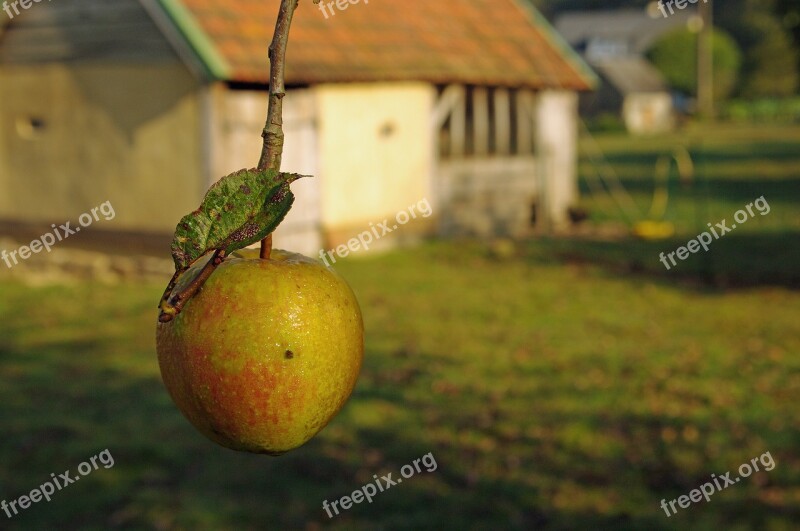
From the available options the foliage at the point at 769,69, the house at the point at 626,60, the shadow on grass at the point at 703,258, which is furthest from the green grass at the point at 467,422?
the foliage at the point at 769,69

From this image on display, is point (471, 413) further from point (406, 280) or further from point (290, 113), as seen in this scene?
point (290, 113)

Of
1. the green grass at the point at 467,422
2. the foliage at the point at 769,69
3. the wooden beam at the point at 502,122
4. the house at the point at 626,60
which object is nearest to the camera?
the green grass at the point at 467,422

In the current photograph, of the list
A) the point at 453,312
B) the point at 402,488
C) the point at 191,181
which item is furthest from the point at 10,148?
the point at 402,488

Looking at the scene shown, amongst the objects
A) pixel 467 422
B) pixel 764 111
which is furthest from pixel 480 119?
pixel 764 111

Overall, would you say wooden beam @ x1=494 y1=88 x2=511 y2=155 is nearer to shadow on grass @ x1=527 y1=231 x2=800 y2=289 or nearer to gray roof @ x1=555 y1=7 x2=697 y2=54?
shadow on grass @ x1=527 y1=231 x2=800 y2=289

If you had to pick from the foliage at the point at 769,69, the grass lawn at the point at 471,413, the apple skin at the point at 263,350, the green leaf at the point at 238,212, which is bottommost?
the foliage at the point at 769,69

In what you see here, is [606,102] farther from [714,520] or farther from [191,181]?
[714,520]

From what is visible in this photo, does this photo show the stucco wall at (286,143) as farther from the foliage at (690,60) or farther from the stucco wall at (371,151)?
the foliage at (690,60)
